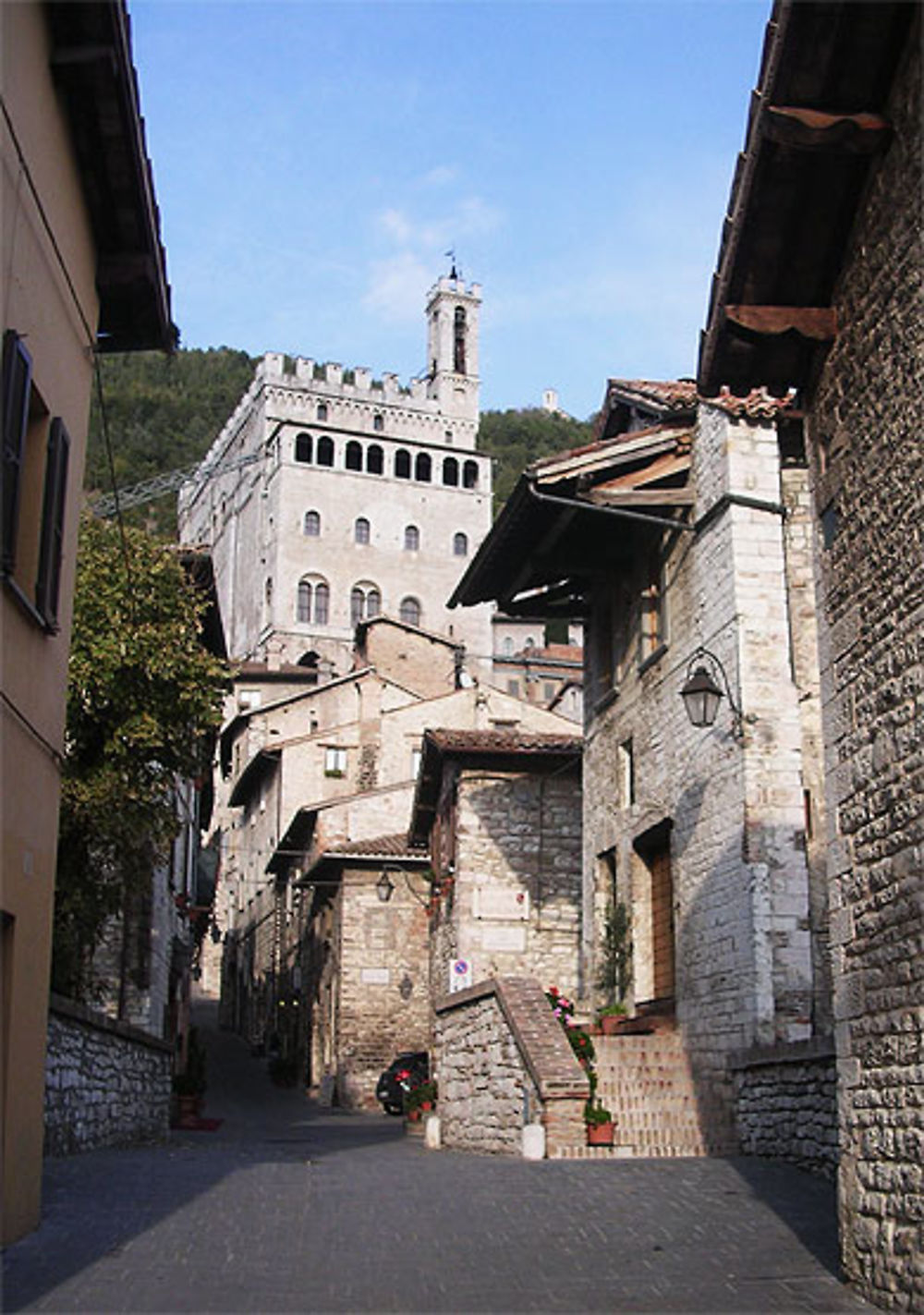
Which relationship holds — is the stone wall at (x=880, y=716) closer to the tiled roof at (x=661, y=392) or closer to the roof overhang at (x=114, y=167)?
the roof overhang at (x=114, y=167)

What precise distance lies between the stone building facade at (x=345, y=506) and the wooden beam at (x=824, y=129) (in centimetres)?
7775

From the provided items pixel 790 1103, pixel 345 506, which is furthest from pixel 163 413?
pixel 790 1103

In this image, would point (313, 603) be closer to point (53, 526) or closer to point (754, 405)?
point (754, 405)

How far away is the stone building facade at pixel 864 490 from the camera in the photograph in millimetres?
7166

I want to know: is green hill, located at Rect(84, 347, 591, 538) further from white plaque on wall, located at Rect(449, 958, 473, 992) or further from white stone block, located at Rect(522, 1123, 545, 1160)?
white stone block, located at Rect(522, 1123, 545, 1160)

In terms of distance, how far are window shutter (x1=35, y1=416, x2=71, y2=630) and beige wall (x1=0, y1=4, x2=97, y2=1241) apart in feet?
0.31

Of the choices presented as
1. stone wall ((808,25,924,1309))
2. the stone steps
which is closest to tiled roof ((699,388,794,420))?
the stone steps

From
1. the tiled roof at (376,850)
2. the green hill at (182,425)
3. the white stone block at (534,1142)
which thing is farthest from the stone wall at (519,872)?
the green hill at (182,425)

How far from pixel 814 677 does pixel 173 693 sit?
6917 mm

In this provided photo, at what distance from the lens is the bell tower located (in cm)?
10125

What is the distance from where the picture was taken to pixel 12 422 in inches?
301

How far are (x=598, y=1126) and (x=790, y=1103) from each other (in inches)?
77.6

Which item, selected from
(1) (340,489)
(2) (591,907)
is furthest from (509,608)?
(1) (340,489)

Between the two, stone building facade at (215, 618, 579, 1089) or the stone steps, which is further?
stone building facade at (215, 618, 579, 1089)
